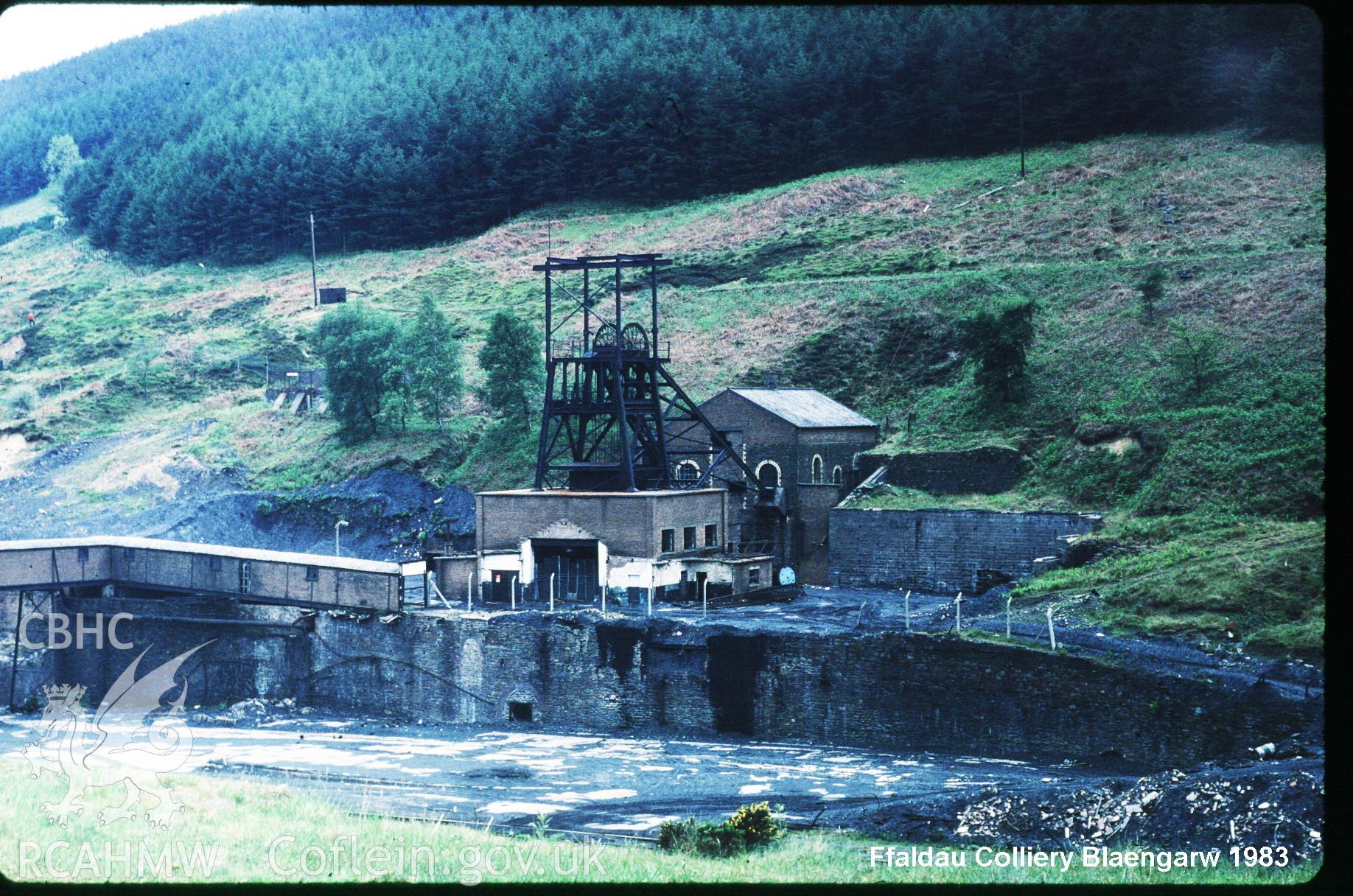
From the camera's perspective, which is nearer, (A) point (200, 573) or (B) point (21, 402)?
(A) point (200, 573)

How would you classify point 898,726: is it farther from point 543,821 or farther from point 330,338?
point 330,338

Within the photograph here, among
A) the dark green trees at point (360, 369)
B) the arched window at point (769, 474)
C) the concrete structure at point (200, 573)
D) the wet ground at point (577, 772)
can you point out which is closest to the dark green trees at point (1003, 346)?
the arched window at point (769, 474)

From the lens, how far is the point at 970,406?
128 ft

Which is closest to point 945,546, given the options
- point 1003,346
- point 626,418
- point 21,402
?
point 1003,346

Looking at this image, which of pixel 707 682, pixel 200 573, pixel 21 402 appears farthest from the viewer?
pixel 21 402

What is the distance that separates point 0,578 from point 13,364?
125 feet

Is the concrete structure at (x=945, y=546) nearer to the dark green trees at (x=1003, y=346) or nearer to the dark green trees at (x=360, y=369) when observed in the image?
the dark green trees at (x=1003, y=346)

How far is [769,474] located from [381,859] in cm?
2502

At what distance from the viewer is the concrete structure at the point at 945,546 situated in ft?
103

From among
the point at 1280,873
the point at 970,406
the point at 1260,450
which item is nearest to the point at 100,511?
the point at 970,406

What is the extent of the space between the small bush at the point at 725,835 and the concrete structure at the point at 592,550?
14.4m

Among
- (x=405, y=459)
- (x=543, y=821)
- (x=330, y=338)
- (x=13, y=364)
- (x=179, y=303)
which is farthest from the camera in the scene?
(x=179, y=303)

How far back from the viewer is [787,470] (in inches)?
1469

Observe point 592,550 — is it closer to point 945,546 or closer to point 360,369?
point 945,546
